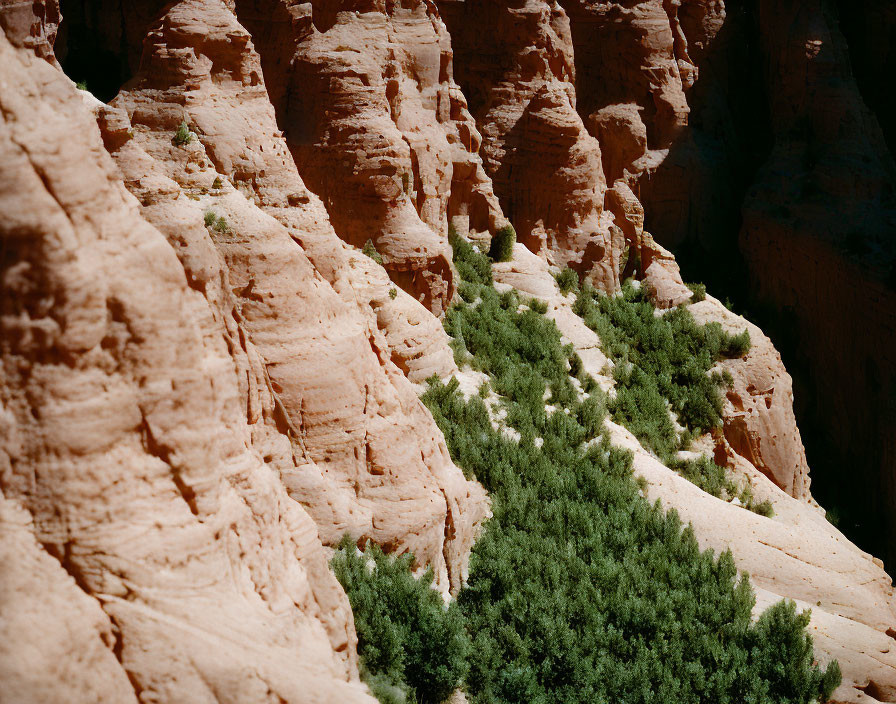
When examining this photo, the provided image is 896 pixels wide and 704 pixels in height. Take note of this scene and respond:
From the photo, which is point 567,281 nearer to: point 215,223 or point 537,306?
point 537,306

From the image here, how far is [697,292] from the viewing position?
2619 centimetres

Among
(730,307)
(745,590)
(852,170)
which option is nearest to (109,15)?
(745,590)

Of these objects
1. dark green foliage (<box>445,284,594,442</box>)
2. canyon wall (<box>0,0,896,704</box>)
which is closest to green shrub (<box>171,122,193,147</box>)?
canyon wall (<box>0,0,896,704</box>)

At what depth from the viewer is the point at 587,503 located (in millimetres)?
17672

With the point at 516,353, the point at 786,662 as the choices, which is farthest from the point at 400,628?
the point at 516,353

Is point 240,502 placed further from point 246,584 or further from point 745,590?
point 745,590

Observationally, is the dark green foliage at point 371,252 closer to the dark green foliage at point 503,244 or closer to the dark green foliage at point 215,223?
the dark green foliage at point 503,244

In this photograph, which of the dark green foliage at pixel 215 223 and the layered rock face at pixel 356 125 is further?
the layered rock face at pixel 356 125

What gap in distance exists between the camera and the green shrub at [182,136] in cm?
1317

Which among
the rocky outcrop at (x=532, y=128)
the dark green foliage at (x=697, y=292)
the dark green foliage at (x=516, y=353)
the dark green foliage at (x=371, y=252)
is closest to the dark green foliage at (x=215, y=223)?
the dark green foliage at (x=371, y=252)

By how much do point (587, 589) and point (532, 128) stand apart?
13662mm

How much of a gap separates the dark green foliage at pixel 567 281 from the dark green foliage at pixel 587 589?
5.70 metres

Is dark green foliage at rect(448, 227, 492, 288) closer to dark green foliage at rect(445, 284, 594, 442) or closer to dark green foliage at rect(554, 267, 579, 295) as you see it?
dark green foliage at rect(445, 284, 594, 442)

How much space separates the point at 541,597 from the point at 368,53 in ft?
36.6
